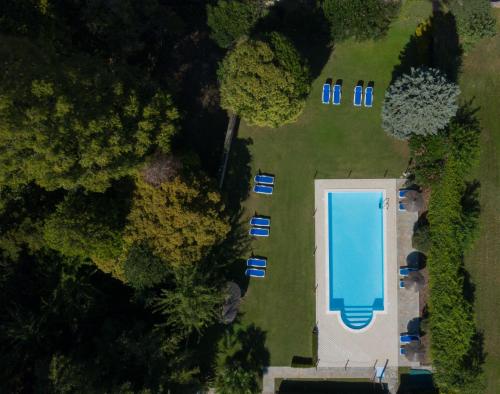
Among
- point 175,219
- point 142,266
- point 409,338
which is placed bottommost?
point 409,338

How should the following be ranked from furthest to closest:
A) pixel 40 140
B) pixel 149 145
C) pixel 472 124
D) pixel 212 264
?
pixel 472 124, pixel 212 264, pixel 149 145, pixel 40 140

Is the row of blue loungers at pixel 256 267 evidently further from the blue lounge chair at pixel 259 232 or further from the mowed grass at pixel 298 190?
the blue lounge chair at pixel 259 232

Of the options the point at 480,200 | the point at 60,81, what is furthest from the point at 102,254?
the point at 480,200

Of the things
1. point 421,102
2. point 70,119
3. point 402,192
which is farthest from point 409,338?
point 70,119

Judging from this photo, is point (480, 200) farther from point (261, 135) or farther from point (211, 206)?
point (211, 206)

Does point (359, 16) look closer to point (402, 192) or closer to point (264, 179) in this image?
point (402, 192)
